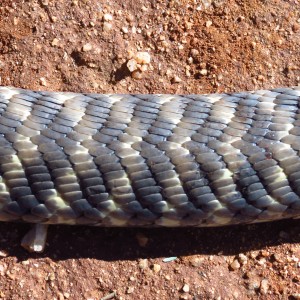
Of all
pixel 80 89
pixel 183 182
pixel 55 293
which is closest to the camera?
pixel 183 182

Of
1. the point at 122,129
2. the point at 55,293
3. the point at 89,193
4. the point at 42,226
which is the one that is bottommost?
the point at 55,293

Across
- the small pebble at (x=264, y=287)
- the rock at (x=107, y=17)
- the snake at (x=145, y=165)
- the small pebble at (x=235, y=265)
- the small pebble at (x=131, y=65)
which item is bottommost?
the small pebble at (x=264, y=287)

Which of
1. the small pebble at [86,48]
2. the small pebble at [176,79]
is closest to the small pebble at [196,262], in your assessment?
the small pebble at [176,79]

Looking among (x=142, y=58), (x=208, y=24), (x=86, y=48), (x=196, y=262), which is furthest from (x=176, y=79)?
(x=196, y=262)

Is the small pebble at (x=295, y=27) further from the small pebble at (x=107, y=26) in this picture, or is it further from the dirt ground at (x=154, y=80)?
the small pebble at (x=107, y=26)

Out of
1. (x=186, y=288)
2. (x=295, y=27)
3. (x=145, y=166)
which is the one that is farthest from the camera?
(x=295, y=27)

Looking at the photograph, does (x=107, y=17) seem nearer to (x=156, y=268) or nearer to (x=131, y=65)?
(x=131, y=65)

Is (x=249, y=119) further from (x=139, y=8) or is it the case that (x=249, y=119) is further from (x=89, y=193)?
(x=139, y=8)

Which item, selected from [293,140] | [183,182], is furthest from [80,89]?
[293,140]
